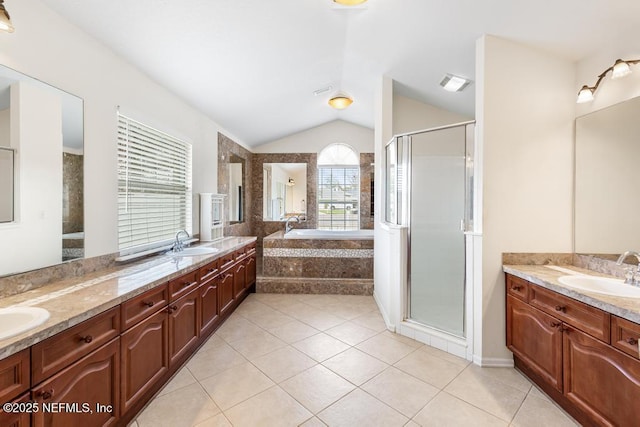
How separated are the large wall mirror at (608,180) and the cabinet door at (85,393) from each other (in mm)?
3298

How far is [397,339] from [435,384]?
748mm

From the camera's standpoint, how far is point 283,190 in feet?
20.7

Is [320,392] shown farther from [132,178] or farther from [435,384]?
[132,178]

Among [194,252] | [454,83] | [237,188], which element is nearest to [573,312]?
[454,83]

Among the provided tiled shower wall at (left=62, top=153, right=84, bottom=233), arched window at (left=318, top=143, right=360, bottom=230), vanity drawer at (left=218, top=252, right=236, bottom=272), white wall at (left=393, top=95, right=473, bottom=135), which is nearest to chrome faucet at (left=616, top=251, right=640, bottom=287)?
white wall at (left=393, top=95, right=473, bottom=135)

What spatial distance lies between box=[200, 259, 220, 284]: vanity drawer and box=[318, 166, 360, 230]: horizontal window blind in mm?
3463

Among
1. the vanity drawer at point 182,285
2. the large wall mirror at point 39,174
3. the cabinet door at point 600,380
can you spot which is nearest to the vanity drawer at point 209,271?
the vanity drawer at point 182,285

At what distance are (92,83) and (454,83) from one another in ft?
11.1

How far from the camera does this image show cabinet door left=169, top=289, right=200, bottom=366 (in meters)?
2.15

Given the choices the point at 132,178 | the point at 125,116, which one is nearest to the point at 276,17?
the point at 125,116

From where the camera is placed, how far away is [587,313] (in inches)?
63.7

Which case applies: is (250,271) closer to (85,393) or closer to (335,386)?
(335,386)

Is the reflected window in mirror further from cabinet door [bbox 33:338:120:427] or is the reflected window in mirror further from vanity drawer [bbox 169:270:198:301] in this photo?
cabinet door [bbox 33:338:120:427]

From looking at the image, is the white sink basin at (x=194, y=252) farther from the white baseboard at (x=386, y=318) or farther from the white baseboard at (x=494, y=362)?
the white baseboard at (x=494, y=362)
